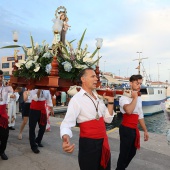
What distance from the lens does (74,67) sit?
3.60 meters

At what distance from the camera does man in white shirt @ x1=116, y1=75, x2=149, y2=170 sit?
12.0 feet

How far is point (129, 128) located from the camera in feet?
12.4

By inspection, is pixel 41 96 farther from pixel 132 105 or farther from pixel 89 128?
pixel 89 128

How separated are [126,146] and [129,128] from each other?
1.03 ft

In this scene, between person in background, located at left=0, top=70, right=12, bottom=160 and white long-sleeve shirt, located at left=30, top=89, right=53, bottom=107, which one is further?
white long-sleeve shirt, located at left=30, top=89, right=53, bottom=107

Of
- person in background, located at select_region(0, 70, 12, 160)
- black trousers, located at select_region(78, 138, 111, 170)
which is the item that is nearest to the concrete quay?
person in background, located at select_region(0, 70, 12, 160)

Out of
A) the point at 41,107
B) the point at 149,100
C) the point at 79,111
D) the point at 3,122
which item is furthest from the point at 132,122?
the point at 149,100

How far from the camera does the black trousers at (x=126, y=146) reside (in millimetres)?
3684

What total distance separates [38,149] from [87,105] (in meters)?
2.93

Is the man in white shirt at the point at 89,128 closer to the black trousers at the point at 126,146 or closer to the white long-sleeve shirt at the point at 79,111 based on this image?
the white long-sleeve shirt at the point at 79,111

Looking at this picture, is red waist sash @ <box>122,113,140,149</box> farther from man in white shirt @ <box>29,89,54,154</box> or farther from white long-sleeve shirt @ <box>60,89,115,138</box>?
man in white shirt @ <box>29,89,54,154</box>

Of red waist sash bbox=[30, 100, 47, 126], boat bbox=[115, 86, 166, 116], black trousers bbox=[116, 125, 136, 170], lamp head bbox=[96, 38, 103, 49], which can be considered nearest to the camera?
black trousers bbox=[116, 125, 136, 170]

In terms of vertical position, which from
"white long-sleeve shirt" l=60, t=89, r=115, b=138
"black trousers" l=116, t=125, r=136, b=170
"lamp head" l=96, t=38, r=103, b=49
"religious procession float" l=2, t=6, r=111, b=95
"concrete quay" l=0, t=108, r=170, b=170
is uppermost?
"lamp head" l=96, t=38, r=103, b=49

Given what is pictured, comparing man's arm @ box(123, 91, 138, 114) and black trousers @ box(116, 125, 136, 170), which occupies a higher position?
man's arm @ box(123, 91, 138, 114)
